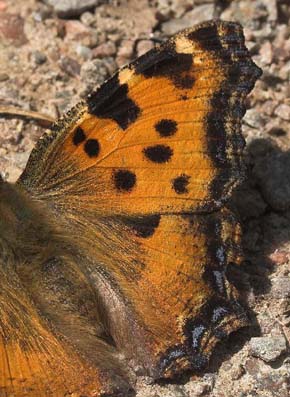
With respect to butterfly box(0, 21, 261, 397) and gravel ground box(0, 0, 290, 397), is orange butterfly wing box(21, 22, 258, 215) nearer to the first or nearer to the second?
butterfly box(0, 21, 261, 397)

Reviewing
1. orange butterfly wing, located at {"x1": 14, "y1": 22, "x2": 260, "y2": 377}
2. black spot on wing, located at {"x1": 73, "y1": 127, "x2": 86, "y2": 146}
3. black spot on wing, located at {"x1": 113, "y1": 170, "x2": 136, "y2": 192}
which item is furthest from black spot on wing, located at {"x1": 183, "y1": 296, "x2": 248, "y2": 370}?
black spot on wing, located at {"x1": 73, "y1": 127, "x2": 86, "y2": 146}

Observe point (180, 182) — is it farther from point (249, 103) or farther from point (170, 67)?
point (249, 103)

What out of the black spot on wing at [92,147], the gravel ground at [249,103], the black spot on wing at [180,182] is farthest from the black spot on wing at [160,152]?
the gravel ground at [249,103]

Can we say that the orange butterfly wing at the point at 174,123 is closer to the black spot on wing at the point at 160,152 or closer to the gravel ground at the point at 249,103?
the black spot on wing at the point at 160,152

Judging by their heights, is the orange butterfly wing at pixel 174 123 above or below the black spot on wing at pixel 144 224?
above

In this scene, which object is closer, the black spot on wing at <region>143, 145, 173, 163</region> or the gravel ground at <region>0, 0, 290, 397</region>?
the black spot on wing at <region>143, 145, 173, 163</region>

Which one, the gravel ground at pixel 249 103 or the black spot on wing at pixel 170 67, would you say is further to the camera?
the gravel ground at pixel 249 103
